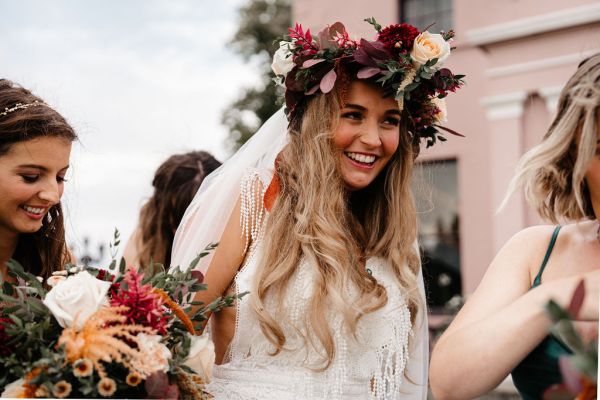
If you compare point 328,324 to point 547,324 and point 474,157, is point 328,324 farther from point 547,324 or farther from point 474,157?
point 474,157

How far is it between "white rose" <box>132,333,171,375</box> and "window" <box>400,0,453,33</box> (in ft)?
28.7

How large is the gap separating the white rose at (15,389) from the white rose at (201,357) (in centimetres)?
39

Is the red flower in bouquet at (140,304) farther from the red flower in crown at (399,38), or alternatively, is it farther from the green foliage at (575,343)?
the red flower in crown at (399,38)

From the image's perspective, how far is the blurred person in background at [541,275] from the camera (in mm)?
1488

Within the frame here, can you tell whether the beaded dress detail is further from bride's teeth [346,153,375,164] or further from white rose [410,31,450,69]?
white rose [410,31,450,69]

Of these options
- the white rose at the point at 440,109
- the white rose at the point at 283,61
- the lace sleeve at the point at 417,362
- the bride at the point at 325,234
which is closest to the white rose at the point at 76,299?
the bride at the point at 325,234

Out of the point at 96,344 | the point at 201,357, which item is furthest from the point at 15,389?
the point at 201,357

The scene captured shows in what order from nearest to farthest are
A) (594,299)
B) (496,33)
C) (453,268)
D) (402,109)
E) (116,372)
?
(594,299) → (116,372) → (402,109) → (496,33) → (453,268)

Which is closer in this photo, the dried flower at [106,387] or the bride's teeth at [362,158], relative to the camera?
the dried flower at [106,387]

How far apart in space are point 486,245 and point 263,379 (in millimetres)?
6824

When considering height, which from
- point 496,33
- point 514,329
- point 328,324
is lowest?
point 328,324

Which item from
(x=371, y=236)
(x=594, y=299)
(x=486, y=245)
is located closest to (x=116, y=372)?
(x=594, y=299)

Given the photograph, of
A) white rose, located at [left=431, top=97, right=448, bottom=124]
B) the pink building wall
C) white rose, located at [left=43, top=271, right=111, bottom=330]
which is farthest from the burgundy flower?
the pink building wall

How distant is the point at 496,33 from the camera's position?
8492 mm
